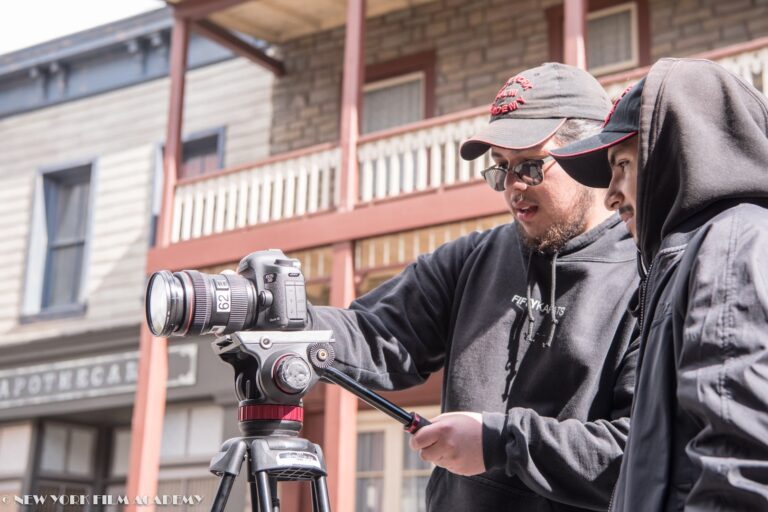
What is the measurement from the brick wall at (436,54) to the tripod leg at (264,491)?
367 inches

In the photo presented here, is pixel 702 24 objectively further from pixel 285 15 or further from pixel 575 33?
pixel 285 15

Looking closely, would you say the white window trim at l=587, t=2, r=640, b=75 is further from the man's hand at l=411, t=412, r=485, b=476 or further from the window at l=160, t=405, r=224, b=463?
the man's hand at l=411, t=412, r=485, b=476

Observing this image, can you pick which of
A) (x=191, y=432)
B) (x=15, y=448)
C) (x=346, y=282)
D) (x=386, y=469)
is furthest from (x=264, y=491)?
(x=15, y=448)

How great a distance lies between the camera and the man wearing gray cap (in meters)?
2.21

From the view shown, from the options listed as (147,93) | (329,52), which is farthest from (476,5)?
(147,93)

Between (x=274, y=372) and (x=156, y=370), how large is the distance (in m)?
9.06

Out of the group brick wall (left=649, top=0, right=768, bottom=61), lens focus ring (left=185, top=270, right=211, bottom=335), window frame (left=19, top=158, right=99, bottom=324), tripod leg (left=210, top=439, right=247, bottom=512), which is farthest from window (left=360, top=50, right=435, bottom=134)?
tripod leg (left=210, top=439, right=247, bottom=512)

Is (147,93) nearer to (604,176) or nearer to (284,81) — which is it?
(284,81)

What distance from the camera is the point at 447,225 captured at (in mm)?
9305

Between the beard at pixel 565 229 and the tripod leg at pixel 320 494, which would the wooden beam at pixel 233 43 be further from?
the tripod leg at pixel 320 494

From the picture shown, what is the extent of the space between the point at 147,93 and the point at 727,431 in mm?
12965

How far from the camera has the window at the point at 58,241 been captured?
1364 centimetres

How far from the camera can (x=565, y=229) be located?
262cm

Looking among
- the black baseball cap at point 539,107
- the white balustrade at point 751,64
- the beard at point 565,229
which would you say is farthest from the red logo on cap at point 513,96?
the white balustrade at point 751,64
